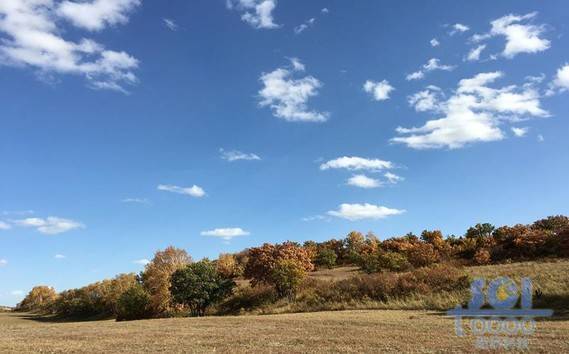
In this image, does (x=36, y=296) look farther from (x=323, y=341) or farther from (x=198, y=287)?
(x=323, y=341)

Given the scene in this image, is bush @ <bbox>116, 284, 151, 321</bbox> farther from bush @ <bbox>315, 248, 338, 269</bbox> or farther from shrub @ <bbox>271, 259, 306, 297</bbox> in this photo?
bush @ <bbox>315, 248, 338, 269</bbox>

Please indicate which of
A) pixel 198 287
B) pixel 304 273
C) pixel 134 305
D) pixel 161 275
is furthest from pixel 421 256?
pixel 134 305

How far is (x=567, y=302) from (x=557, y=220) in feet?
234

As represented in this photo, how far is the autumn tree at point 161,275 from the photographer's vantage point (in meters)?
62.3

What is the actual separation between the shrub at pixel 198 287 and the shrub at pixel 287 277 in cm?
760

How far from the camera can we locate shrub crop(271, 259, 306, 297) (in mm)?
54469

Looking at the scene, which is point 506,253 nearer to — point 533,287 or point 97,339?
point 533,287

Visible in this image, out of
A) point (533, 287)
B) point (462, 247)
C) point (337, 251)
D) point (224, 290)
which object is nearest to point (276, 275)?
point (224, 290)

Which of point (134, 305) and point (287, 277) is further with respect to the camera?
point (134, 305)

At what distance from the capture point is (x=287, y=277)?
54.6 metres

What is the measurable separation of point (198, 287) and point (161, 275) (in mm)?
14570

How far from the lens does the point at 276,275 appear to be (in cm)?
5500

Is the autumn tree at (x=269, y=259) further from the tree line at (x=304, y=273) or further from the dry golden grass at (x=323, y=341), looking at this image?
the dry golden grass at (x=323, y=341)

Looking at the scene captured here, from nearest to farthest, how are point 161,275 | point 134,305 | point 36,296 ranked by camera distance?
point 134,305, point 161,275, point 36,296
